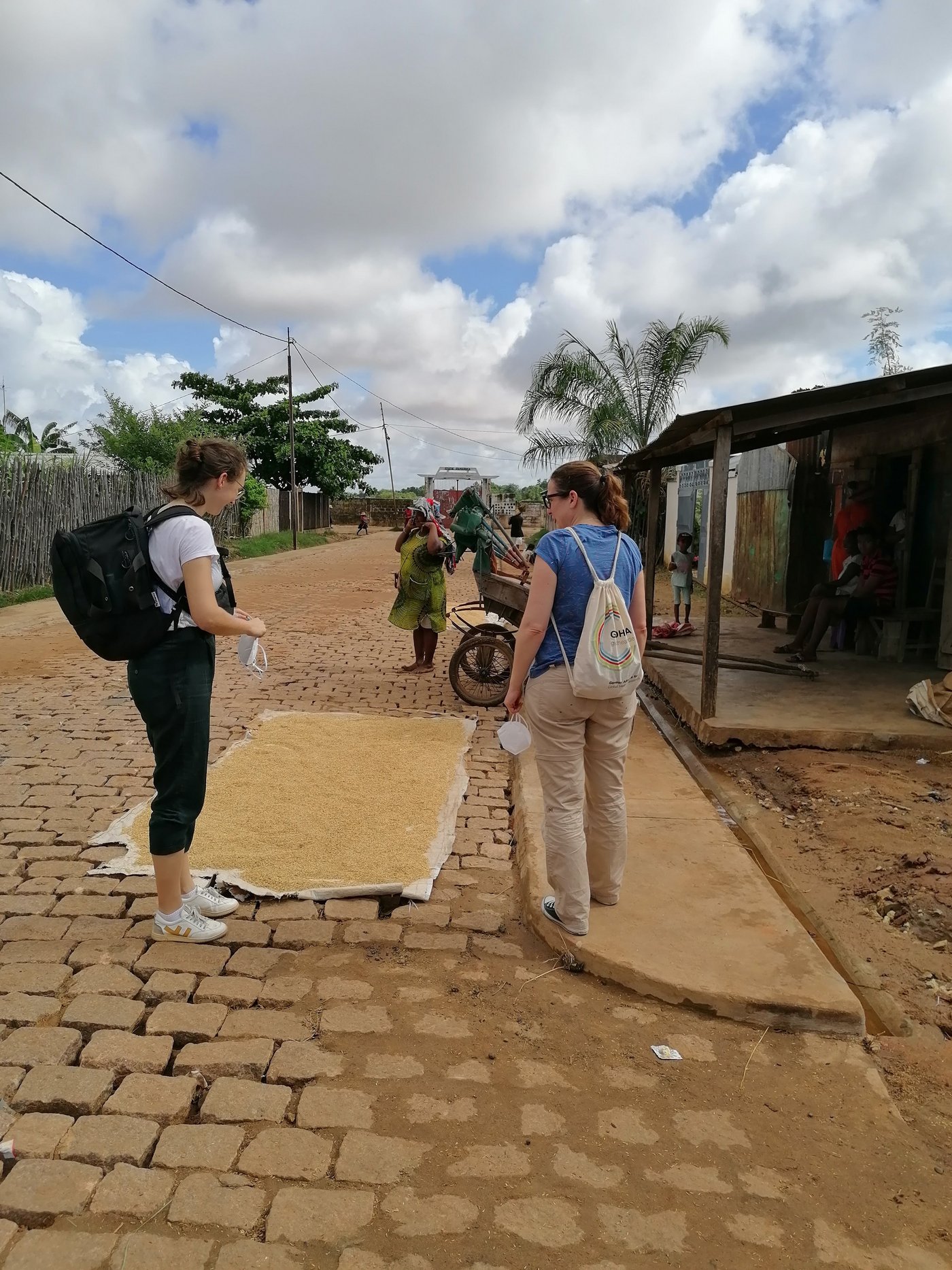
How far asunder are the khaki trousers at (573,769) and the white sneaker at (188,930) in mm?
1316

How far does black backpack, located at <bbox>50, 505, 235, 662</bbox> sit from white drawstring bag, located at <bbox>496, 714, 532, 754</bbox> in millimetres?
1353

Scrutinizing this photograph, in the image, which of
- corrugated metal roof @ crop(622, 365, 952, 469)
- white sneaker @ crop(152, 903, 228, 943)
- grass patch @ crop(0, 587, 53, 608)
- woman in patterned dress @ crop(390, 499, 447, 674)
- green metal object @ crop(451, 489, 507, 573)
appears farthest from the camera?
grass patch @ crop(0, 587, 53, 608)

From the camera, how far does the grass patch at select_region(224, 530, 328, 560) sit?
25219 millimetres

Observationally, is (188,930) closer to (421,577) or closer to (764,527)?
(421,577)

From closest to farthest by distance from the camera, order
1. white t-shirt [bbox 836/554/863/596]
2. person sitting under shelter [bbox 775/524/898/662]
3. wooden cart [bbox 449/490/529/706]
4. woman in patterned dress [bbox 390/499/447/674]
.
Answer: wooden cart [bbox 449/490/529/706] → woman in patterned dress [bbox 390/499/447/674] → person sitting under shelter [bbox 775/524/898/662] → white t-shirt [bbox 836/554/863/596]

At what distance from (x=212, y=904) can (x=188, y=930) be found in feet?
0.62

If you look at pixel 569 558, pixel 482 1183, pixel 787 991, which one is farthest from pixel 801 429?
pixel 482 1183

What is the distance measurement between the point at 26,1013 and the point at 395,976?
1.22 metres

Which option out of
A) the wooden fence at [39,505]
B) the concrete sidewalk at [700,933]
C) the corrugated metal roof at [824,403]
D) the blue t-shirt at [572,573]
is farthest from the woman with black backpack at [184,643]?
the wooden fence at [39,505]

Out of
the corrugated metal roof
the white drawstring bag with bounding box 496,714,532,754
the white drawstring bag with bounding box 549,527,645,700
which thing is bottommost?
the white drawstring bag with bounding box 496,714,532,754

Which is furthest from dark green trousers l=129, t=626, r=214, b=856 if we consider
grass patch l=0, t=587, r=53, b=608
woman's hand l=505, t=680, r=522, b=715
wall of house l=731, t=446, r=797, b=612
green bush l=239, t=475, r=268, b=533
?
green bush l=239, t=475, r=268, b=533

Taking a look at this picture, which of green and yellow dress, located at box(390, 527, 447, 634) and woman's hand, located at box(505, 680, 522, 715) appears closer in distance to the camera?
woman's hand, located at box(505, 680, 522, 715)

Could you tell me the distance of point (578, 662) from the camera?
121 inches

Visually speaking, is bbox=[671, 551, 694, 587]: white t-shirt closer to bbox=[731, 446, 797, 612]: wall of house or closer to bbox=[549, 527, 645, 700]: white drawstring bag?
bbox=[731, 446, 797, 612]: wall of house
